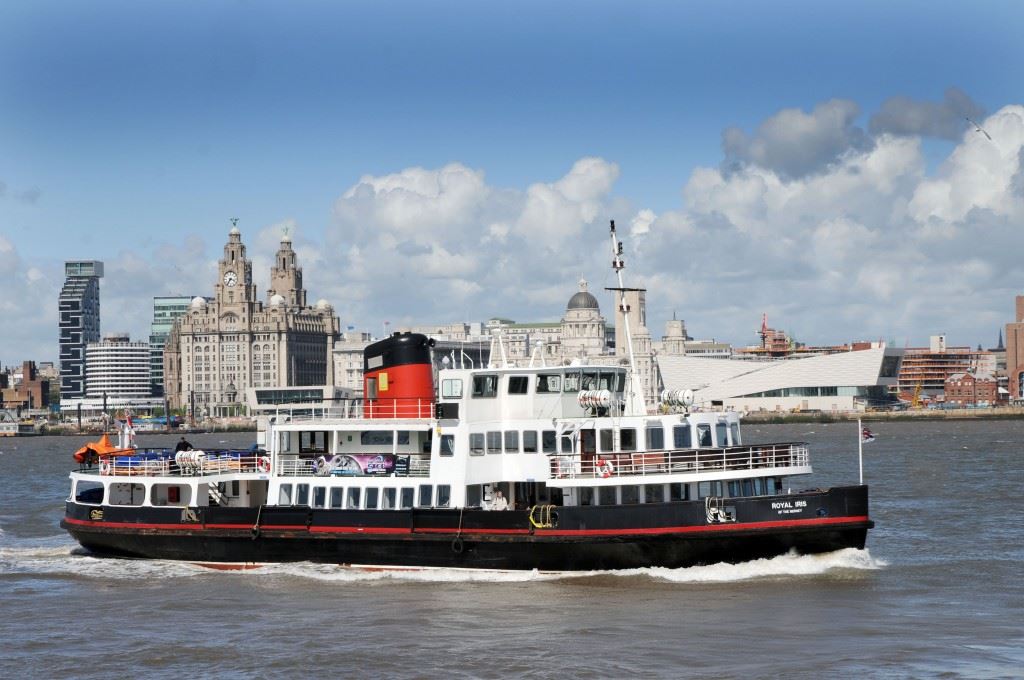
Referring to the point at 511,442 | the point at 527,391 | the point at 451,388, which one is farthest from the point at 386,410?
the point at 511,442

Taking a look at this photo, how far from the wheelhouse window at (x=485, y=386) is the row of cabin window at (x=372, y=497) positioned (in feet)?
7.91

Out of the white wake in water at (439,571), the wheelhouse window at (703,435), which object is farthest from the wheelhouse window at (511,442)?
the wheelhouse window at (703,435)

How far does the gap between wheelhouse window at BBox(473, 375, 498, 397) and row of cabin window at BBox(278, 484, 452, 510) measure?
241cm

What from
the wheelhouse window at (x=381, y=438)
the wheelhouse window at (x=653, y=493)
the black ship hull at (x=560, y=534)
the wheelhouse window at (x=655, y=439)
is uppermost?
the wheelhouse window at (x=381, y=438)

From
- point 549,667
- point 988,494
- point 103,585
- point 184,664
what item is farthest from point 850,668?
point 988,494

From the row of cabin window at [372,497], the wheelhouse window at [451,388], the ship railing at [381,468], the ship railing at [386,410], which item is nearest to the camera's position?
the row of cabin window at [372,497]

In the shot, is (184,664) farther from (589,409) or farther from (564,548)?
(589,409)

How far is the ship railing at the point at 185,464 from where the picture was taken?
126 ft

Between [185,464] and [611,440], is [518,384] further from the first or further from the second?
[185,464]

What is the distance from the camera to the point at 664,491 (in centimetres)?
3347

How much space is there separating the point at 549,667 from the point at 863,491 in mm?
10673

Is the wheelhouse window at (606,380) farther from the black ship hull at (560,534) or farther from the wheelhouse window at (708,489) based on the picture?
the black ship hull at (560,534)

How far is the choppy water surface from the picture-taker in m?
25.7

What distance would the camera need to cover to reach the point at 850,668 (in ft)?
81.3
